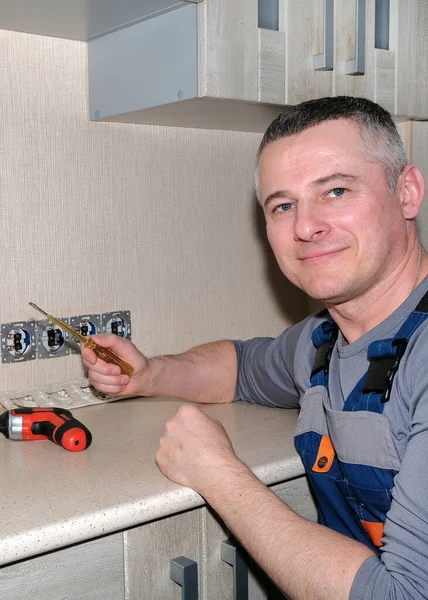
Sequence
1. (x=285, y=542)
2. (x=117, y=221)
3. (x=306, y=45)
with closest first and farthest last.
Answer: (x=285, y=542), (x=306, y=45), (x=117, y=221)

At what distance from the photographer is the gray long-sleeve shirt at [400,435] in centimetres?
91

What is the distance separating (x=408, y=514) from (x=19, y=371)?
0.92m

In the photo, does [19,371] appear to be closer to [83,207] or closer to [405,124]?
[83,207]

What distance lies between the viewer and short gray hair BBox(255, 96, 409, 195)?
1189 millimetres

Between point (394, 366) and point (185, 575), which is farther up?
point (394, 366)

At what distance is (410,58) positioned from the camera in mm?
1625

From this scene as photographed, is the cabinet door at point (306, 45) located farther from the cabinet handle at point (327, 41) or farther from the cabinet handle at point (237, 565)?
the cabinet handle at point (237, 565)

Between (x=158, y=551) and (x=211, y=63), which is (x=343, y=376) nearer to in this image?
(x=158, y=551)

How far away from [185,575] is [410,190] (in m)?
0.68

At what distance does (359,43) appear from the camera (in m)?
1.51

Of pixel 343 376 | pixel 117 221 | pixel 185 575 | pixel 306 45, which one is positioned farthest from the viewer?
pixel 117 221

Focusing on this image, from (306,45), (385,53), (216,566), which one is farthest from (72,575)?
(385,53)

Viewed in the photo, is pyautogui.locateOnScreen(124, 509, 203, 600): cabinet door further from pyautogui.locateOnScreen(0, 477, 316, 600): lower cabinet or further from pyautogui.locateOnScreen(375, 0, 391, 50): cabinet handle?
pyautogui.locateOnScreen(375, 0, 391, 50): cabinet handle

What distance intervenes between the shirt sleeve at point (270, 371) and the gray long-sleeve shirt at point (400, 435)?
2 cm
